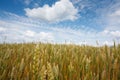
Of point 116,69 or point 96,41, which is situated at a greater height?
point 96,41

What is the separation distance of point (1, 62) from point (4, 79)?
60 centimetres

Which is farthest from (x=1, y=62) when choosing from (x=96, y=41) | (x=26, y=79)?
(x=96, y=41)

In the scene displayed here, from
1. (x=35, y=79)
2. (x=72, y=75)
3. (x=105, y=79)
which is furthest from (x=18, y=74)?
(x=105, y=79)

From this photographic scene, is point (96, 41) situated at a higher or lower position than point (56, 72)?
higher

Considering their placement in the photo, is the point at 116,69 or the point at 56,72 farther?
the point at 116,69

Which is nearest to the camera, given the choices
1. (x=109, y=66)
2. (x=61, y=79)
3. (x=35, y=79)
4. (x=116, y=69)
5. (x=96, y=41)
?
(x=35, y=79)

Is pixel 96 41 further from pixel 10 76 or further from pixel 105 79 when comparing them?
pixel 10 76

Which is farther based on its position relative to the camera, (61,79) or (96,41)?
(96,41)

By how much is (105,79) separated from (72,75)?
37cm

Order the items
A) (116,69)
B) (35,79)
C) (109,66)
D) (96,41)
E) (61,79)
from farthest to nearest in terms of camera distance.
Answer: (96,41)
(109,66)
(116,69)
(61,79)
(35,79)

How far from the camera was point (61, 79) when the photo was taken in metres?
1.81

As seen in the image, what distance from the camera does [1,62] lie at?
240 centimetres

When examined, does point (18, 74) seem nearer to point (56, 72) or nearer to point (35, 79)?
point (35, 79)

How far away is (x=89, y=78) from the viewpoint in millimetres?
1850
